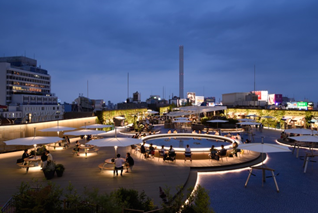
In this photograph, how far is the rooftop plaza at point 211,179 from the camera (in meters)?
7.92

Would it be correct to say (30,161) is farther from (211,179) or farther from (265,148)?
(265,148)

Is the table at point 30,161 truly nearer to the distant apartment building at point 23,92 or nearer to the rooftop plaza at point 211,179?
the rooftop plaza at point 211,179

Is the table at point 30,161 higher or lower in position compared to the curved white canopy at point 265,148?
lower

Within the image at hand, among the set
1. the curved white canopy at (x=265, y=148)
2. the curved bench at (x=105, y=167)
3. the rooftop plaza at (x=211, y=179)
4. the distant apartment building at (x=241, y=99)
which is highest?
the distant apartment building at (x=241, y=99)

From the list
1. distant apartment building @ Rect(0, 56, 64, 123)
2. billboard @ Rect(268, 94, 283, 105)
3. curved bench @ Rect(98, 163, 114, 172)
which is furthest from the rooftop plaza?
billboard @ Rect(268, 94, 283, 105)

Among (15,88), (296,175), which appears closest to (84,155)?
(296,175)

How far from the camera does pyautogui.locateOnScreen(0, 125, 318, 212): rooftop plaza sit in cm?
792

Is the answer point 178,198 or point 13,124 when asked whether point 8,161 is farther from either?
point 178,198

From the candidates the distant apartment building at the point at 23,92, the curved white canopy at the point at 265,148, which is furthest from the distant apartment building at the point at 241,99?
the distant apartment building at the point at 23,92

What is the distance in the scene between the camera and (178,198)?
5.43 meters

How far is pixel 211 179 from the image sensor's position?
34.3ft

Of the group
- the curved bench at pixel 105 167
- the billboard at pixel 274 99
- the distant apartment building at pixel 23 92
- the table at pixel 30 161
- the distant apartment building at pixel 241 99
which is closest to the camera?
the curved bench at pixel 105 167

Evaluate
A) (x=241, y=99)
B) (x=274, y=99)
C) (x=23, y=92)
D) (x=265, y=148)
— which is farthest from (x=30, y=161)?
(x=274, y=99)

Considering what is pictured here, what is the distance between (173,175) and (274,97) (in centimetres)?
10496
